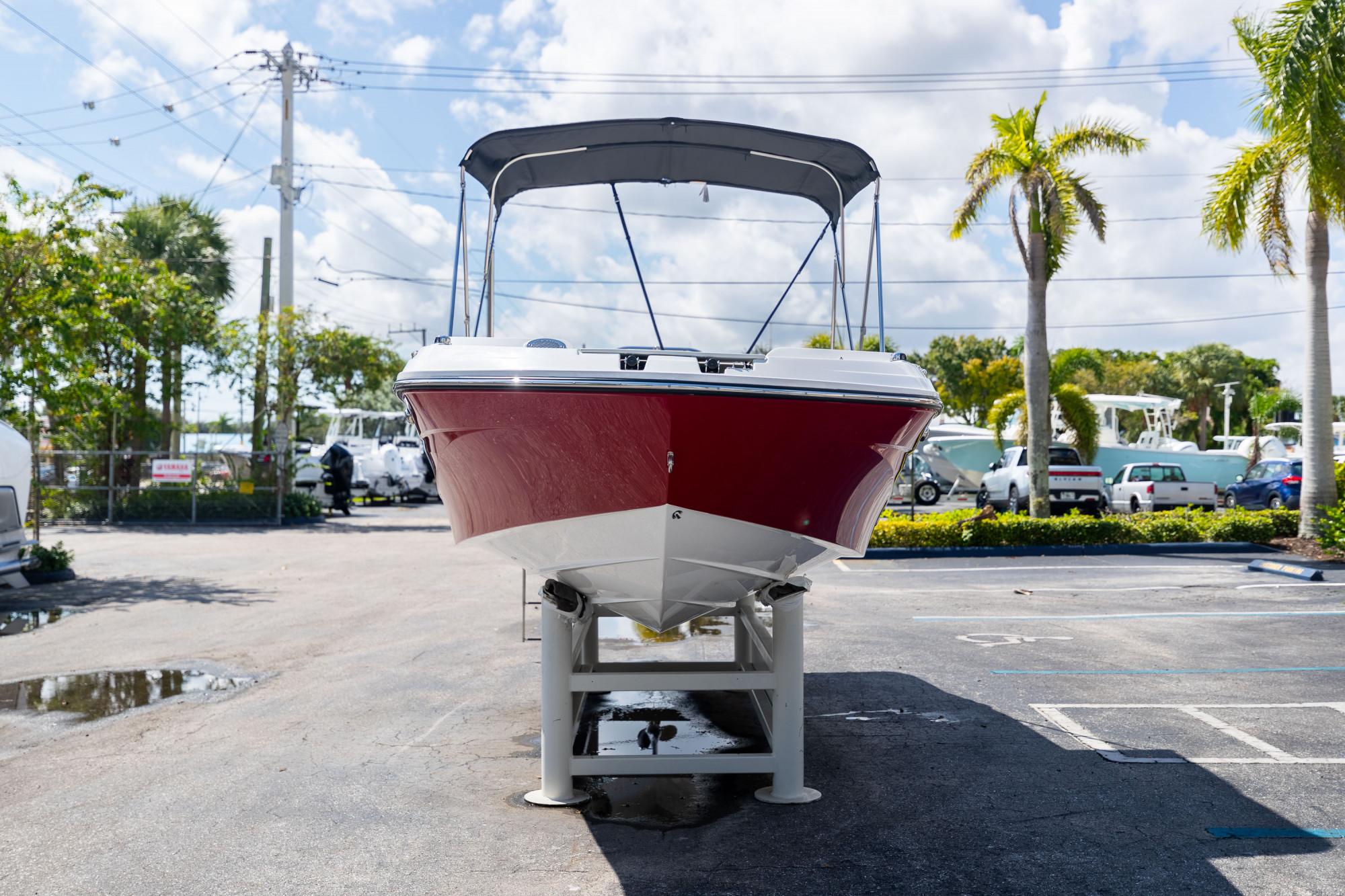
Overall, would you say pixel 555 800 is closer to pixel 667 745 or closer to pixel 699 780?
pixel 699 780

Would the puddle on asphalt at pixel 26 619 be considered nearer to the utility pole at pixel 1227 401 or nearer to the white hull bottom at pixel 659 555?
the white hull bottom at pixel 659 555

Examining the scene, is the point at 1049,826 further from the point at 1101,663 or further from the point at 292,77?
the point at 292,77

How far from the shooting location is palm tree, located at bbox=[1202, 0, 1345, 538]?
13.4 metres

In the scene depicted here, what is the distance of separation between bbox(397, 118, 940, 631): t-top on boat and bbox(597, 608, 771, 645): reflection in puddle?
351 centimetres

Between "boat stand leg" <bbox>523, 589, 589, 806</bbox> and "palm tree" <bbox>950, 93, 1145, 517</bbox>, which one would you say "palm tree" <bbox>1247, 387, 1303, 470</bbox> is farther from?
"boat stand leg" <bbox>523, 589, 589, 806</bbox>

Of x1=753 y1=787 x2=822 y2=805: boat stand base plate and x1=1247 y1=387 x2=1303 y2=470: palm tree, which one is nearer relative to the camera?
x1=753 y1=787 x2=822 y2=805: boat stand base plate

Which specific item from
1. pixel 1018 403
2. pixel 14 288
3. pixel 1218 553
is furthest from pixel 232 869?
pixel 1018 403

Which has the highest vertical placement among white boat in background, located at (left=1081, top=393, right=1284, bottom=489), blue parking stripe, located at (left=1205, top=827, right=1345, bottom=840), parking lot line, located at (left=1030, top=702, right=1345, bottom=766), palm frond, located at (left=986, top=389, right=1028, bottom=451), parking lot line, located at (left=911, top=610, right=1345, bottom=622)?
palm frond, located at (left=986, top=389, right=1028, bottom=451)

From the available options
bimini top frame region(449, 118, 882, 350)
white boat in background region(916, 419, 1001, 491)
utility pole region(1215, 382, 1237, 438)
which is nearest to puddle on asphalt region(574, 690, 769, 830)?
bimini top frame region(449, 118, 882, 350)

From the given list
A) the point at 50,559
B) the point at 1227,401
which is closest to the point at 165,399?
the point at 50,559

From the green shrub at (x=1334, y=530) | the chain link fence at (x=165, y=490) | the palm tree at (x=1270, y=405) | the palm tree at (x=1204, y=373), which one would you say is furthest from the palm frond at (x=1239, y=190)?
the palm tree at (x=1204, y=373)

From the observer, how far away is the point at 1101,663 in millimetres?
7715

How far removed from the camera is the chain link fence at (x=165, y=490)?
23.0 metres

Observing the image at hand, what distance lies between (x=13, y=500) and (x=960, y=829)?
11087 millimetres
